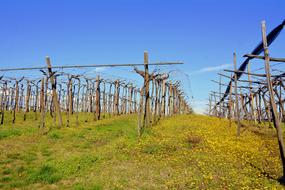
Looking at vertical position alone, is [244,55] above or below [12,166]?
above

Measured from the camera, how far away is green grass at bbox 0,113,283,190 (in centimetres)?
1032

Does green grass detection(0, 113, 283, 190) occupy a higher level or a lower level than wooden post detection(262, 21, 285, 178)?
lower

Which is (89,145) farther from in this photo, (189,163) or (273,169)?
(273,169)

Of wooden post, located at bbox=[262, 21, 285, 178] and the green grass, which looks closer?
the green grass

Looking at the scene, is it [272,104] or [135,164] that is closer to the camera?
[272,104]

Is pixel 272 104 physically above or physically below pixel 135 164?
above

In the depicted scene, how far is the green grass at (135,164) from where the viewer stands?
406 inches

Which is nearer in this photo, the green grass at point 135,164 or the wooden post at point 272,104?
the green grass at point 135,164

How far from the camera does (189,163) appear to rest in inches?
508

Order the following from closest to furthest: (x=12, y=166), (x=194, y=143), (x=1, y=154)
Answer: (x=12, y=166), (x=1, y=154), (x=194, y=143)

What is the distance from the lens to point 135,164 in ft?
42.4

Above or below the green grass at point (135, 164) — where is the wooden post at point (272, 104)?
above

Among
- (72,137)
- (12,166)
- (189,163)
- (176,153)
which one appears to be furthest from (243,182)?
(72,137)

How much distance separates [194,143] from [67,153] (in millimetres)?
7655
